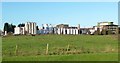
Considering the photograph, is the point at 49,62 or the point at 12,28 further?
the point at 12,28

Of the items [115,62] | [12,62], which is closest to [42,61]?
[12,62]

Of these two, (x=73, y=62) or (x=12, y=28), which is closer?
(x=73, y=62)

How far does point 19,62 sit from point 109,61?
8.20 m

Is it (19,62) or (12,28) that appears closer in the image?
(19,62)

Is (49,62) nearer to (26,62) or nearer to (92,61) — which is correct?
(26,62)

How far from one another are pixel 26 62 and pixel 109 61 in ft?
24.8

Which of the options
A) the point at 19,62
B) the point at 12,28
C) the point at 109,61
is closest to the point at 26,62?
the point at 19,62

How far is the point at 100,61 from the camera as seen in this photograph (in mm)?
26875

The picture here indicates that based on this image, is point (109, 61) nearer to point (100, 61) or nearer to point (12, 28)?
point (100, 61)

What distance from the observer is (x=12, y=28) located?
179 meters

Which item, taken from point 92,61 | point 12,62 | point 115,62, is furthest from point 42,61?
point 115,62

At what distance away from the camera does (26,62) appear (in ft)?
86.2

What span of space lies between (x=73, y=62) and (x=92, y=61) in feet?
6.83

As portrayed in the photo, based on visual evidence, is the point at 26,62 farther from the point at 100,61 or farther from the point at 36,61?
the point at 100,61
